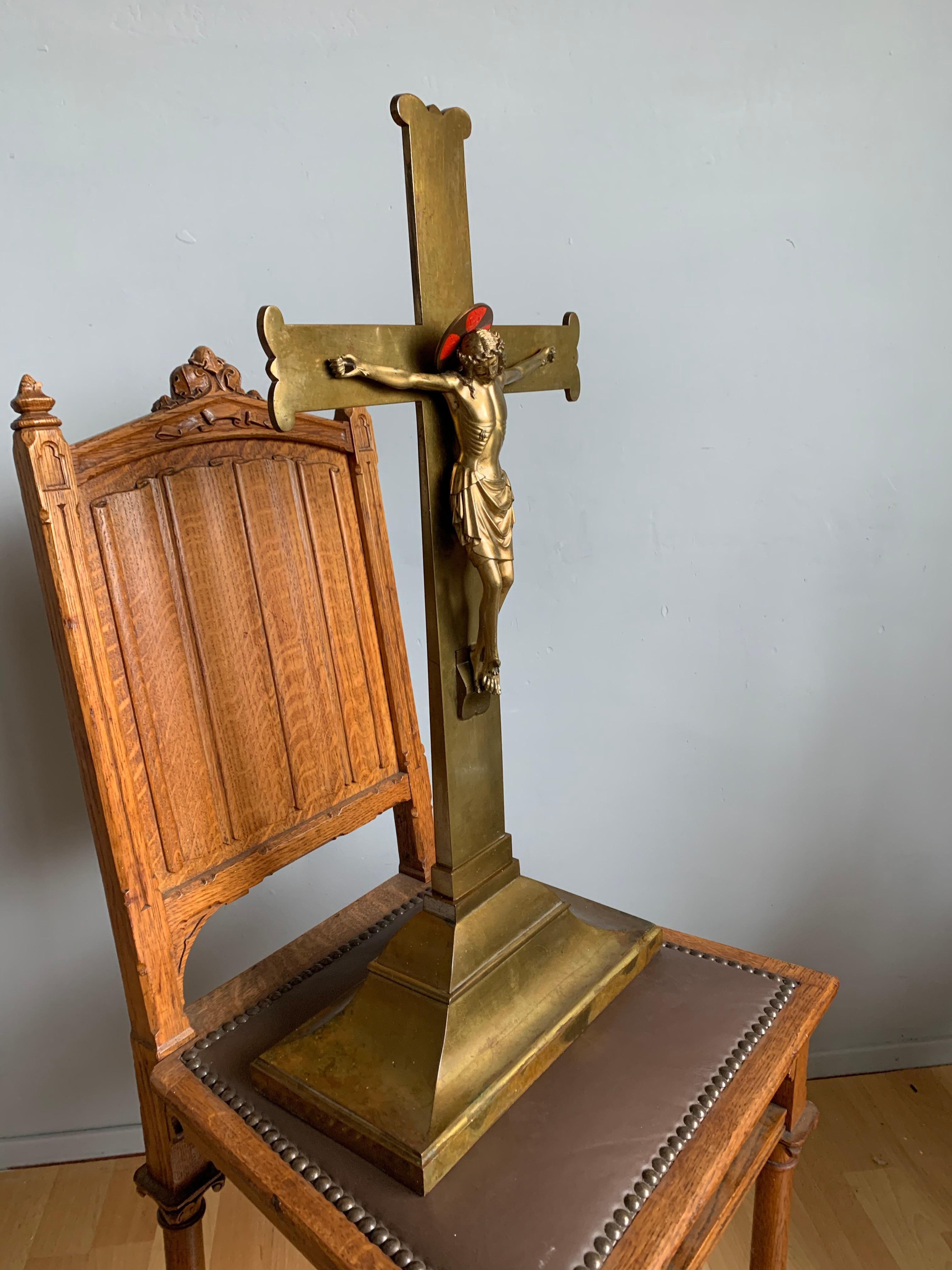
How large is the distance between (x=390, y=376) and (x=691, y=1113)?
631mm

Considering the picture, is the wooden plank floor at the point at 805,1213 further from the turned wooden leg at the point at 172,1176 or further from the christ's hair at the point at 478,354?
the christ's hair at the point at 478,354

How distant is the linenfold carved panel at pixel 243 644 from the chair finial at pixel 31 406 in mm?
86

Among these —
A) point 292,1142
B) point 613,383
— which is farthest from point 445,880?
point 613,383

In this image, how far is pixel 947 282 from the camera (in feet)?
4.23

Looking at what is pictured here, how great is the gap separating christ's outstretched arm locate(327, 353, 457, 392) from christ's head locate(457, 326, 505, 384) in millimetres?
14

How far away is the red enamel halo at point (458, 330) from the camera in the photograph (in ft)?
2.29

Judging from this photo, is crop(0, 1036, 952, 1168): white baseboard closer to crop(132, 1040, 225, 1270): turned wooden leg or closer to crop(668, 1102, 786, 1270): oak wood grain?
crop(132, 1040, 225, 1270): turned wooden leg

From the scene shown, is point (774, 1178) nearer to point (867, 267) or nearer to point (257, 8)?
point (867, 267)

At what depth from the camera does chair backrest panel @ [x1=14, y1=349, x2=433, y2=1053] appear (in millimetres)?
751

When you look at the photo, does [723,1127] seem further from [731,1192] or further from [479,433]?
[479,433]

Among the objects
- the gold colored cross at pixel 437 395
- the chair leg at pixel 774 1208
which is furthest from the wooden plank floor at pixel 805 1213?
the gold colored cross at pixel 437 395

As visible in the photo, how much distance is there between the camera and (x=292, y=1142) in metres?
0.73

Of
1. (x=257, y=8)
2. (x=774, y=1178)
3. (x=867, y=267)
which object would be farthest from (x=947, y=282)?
(x=774, y=1178)

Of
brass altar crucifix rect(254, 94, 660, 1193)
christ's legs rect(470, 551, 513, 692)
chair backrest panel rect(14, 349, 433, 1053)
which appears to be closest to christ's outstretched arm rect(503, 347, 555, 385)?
brass altar crucifix rect(254, 94, 660, 1193)
